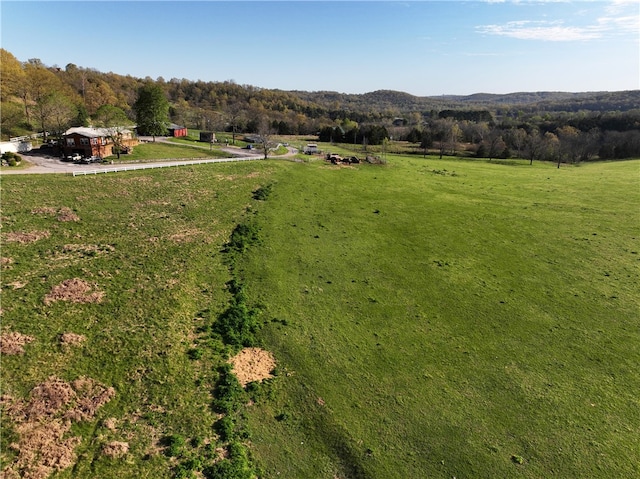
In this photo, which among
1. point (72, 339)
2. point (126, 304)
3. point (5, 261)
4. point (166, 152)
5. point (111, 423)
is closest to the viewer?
point (111, 423)

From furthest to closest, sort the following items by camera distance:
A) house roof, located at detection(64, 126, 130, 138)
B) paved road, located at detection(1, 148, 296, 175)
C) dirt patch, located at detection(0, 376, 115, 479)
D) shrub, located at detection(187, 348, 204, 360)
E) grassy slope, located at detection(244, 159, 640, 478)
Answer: house roof, located at detection(64, 126, 130, 138)
paved road, located at detection(1, 148, 296, 175)
shrub, located at detection(187, 348, 204, 360)
grassy slope, located at detection(244, 159, 640, 478)
dirt patch, located at detection(0, 376, 115, 479)

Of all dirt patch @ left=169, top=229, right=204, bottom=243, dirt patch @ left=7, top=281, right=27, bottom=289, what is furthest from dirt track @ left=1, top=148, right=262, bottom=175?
dirt patch @ left=7, top=281, right=27, bottom=289

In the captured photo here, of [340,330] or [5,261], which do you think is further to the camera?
[5,261]

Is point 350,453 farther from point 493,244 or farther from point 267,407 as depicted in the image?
point 493,244

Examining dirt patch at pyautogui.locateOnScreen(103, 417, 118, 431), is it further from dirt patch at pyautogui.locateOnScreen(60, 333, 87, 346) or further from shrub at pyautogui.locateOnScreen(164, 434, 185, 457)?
dirt patch at pyautogui.locateOnScreen(60, 333, 87, 346)

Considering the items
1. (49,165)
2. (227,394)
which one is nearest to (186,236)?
(227,394)

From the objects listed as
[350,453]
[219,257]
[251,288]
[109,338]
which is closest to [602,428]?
[350,453]

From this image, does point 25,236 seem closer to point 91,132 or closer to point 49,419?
point 49,419
